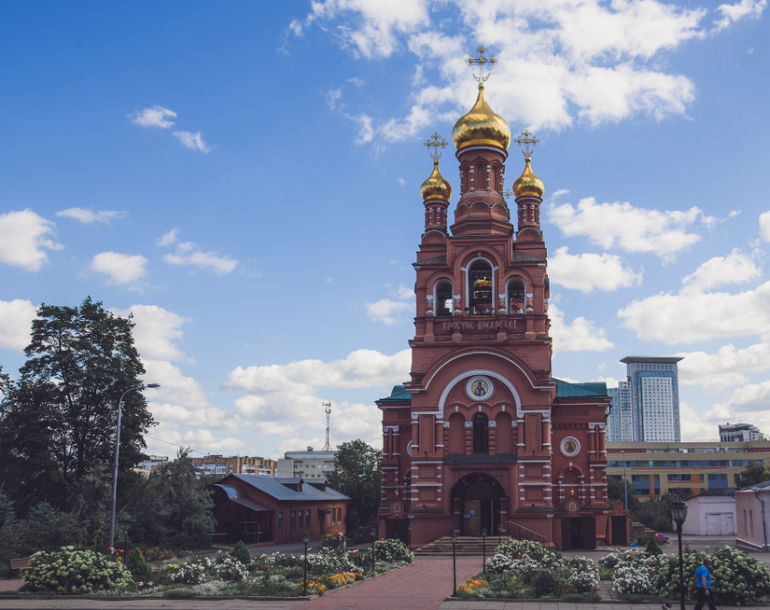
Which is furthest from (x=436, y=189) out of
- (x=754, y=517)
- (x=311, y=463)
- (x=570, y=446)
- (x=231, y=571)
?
(x=311, y=463)

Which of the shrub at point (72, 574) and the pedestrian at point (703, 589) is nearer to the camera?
the pedestrian at point (703, 589)

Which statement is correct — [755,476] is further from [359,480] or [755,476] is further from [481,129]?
[481,129]

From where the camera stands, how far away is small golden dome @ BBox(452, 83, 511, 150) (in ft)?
140

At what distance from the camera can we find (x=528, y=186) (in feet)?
148

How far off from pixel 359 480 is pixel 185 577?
38.6 meters

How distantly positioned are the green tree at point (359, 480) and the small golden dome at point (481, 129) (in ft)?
90.1

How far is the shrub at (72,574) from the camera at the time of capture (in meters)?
20.7

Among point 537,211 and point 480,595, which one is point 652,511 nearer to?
point 537,211

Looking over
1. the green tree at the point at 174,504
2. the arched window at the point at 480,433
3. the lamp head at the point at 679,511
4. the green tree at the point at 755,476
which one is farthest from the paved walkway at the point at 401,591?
the green tree at the point at 755,476

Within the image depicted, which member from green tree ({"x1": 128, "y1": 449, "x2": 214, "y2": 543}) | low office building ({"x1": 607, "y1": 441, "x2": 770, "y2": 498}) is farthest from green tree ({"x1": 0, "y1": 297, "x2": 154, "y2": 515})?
low office building ({"x1": 607, "y1": 441, "x2": 770, "y2": 498})

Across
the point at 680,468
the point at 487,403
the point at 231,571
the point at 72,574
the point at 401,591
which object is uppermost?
the point at 487,403

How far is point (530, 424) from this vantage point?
37.2 meters

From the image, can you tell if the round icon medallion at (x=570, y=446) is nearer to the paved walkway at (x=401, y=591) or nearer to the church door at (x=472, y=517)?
the church door at (x=472, y=517)

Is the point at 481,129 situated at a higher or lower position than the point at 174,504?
higher
